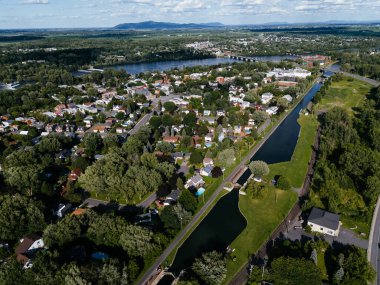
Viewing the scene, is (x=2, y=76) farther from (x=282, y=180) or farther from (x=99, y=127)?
(x=282, y=180)

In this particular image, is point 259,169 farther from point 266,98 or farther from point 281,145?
point 266,98

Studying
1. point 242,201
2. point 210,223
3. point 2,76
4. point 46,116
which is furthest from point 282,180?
point 2,76

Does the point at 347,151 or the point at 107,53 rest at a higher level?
the point at 107,53

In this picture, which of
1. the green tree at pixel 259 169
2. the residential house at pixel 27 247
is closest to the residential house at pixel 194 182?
the green tree at pixel 259 169

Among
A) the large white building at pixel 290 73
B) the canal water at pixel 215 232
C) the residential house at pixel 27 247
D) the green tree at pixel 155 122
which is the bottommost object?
the canal water at pixel 215 232

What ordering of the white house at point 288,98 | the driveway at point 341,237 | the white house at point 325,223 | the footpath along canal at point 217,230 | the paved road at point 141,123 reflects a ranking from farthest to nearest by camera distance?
1. the white house at point 288,98
2. the paved road at point 141,123
3. the white house at point 325,223
4. the driveway at point 341,237
5. the footpath along canal at point 217,230

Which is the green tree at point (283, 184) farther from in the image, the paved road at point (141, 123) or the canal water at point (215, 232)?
the paved road at point (141, 123)
